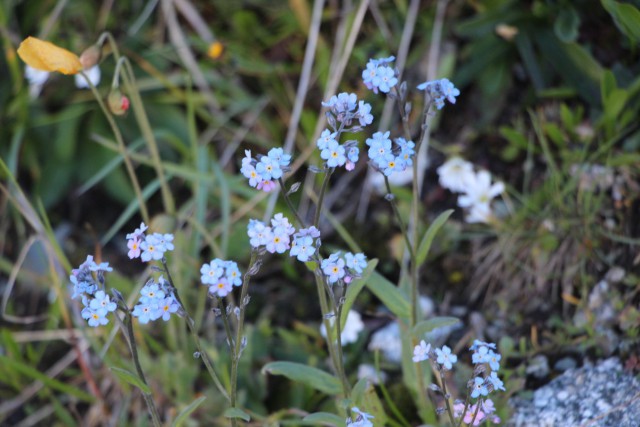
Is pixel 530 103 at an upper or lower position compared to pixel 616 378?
upper

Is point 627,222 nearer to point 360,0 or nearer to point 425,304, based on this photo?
point 425,304

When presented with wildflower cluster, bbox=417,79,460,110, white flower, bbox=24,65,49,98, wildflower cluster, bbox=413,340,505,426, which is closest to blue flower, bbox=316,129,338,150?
wildflower cluster, bbox=417,79,460,110

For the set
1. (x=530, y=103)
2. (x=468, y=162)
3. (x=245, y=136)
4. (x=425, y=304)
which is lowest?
(x=425, y=304)

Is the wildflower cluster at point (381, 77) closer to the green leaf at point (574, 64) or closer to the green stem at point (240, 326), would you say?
the green stem at point (240, 326)

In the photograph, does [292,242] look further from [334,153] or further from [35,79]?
[35,79]

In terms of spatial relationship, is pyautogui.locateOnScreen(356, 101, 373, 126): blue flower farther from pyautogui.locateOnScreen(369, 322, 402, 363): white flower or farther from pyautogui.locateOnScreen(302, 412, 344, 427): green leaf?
pyautogui.locateOnScreen(369, 322, 402, 363): white flower

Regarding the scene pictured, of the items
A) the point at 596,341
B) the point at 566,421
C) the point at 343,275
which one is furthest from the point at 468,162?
the point at 343,275

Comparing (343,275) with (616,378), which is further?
(616,378)
